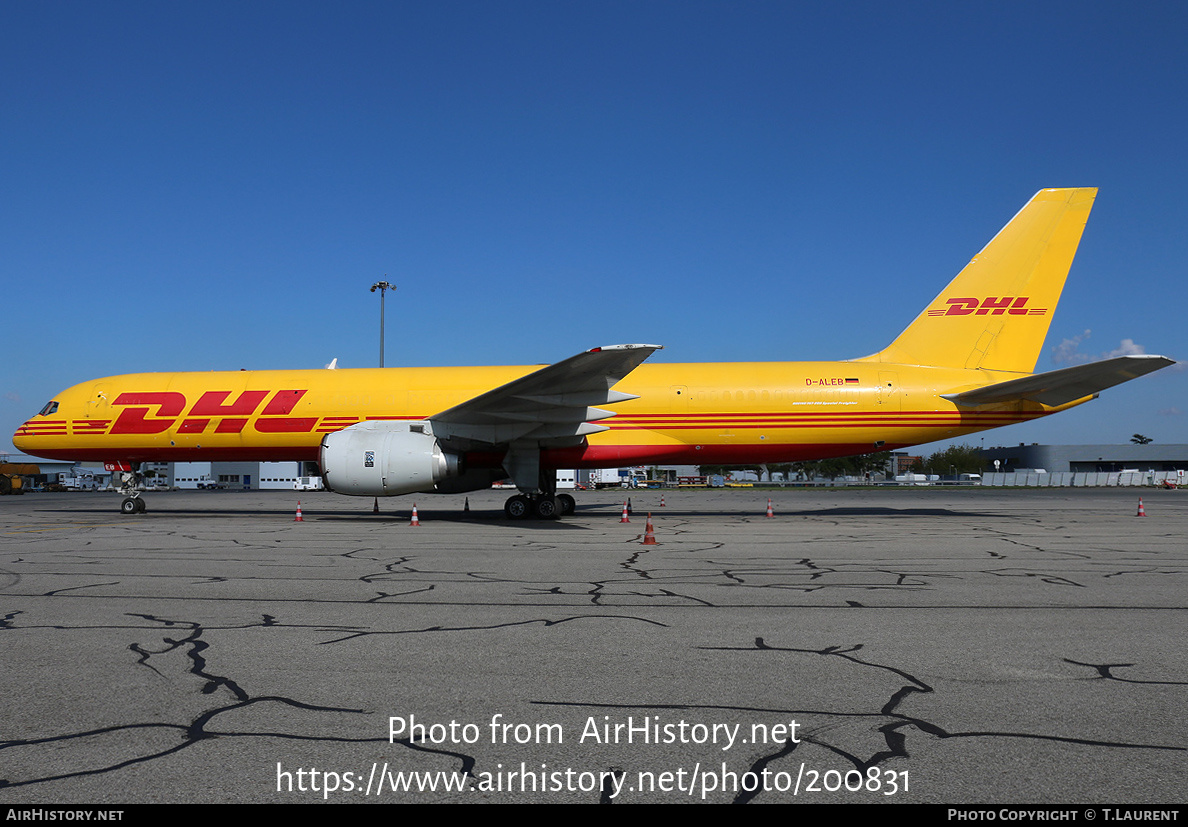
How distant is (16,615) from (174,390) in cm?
1667

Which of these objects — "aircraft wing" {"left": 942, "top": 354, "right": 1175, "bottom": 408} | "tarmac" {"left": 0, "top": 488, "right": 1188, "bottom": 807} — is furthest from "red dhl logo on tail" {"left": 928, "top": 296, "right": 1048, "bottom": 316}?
"tarmac" {"left": 0, "top": 488, "right": 1188, "bottom": 807}

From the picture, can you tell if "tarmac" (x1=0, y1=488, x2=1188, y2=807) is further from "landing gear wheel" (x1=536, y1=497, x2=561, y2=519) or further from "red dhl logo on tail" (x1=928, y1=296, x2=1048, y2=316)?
"red dhl logo on tail" (x1=928, y1=296, x2=1048, y2=316)

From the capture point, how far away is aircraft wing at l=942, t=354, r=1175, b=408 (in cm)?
1664

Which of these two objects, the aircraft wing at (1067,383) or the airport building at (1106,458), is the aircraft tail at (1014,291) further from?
the airport building at (1106,458)

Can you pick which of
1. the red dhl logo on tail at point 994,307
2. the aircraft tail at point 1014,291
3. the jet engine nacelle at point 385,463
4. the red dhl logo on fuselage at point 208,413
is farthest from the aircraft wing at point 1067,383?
the red dhl logo on fuselage at point 208,413

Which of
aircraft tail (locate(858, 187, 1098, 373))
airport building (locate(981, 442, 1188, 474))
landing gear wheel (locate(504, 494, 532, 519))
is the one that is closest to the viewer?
landing gear wheel (locate(504, 494, 532, 519))

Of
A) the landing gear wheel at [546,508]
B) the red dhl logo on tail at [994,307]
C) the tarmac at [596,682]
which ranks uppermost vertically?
the red dhl logo on tail at [994,307]

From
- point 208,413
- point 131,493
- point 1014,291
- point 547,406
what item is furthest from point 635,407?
point 131,493

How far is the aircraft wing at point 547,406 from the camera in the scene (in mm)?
16531

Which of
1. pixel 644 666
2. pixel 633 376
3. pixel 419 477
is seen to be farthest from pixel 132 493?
pixel 644 666

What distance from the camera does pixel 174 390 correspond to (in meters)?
22.0

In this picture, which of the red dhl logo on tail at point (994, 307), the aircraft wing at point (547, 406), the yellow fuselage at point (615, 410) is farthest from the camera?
the red dhl logo on tail at point (994, 307)

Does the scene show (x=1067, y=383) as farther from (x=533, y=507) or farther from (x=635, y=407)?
(x=533, y=507)

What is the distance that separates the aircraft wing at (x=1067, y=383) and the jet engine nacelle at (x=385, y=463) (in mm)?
12488
